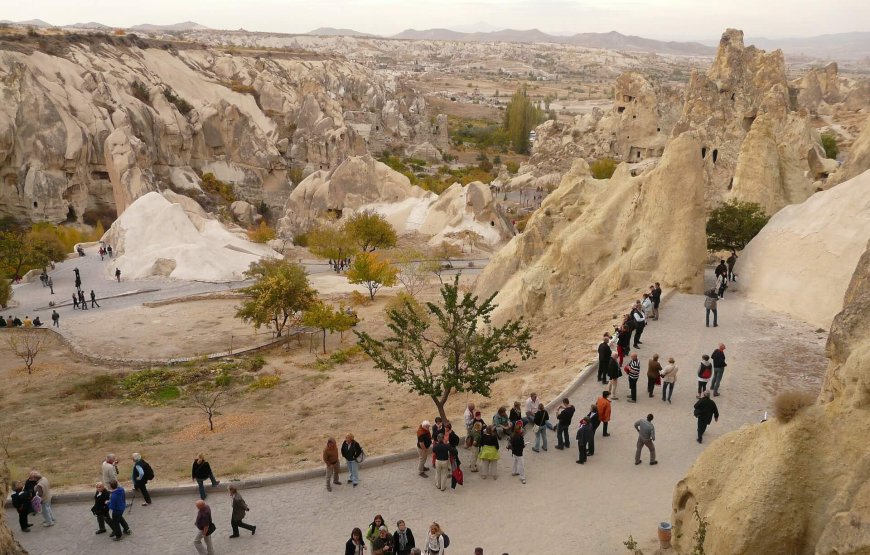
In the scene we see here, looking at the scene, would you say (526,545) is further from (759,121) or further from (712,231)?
(759,121)

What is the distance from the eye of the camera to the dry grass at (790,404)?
7.01m

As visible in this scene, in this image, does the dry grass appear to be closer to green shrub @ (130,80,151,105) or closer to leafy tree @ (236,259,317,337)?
leafy tree @ (236,259,317,337)

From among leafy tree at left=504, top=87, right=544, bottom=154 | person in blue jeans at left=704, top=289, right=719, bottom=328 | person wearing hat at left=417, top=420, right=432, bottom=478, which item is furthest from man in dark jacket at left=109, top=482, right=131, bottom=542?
leafy tree at left=504, top=87, right=544, bottom=154

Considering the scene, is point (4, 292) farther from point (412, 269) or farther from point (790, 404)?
point (790, 404)

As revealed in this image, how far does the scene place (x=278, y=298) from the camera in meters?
24.0

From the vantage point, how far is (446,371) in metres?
12.1

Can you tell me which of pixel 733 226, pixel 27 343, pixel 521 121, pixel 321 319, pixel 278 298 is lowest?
pixel 27 343

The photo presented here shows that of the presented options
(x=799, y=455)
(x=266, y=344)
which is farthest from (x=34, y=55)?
(x=799, y=455)

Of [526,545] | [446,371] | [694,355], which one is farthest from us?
[694,355]

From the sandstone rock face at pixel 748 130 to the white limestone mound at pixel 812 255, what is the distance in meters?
3.15

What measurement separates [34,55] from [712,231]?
61331mm

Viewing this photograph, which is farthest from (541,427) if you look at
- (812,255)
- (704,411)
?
(812,255)

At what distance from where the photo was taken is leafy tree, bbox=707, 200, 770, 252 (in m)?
20.7

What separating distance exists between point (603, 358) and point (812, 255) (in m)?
7.18
